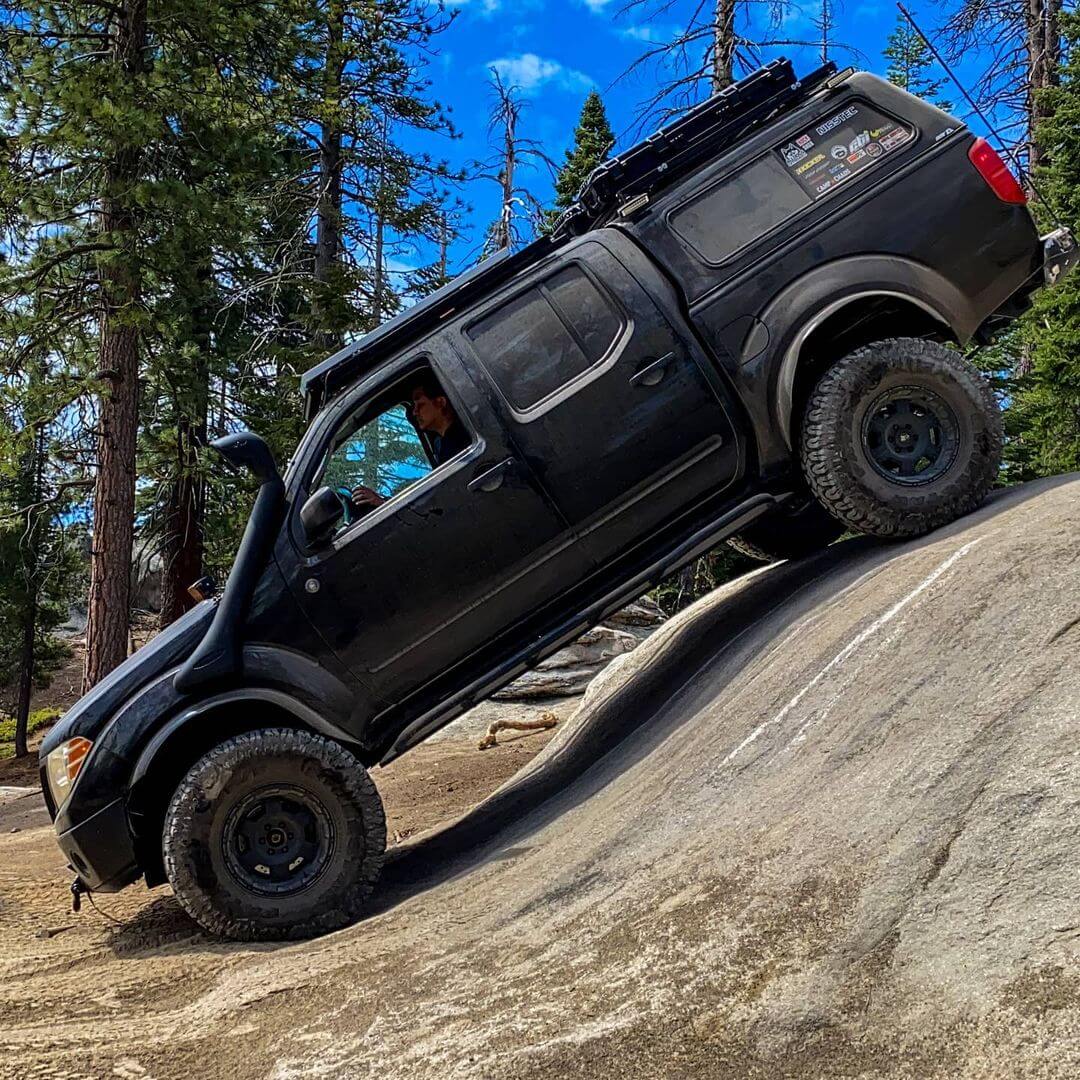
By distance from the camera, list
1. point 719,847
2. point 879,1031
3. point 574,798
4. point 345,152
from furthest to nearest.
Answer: point 345,152, point 574,798, point 719,847, point 879,1031

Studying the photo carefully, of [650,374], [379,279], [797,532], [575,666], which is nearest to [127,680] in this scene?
[650,374]

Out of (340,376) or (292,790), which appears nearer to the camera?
(292,790)

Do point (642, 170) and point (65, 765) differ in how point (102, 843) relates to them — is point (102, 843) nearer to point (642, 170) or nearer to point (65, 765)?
point (65, 765)

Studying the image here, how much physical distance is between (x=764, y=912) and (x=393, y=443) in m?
3.40

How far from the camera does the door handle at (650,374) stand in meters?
5.39

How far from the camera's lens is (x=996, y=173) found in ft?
18.6

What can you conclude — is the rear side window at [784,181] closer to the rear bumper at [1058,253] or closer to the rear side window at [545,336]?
the rear side window at [545,336]

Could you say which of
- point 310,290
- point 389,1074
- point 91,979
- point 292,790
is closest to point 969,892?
point 389,1074

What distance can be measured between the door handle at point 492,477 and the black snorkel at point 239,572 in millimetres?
1014

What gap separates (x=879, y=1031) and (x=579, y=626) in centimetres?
297

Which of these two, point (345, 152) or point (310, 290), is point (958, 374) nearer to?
point (310, 290)

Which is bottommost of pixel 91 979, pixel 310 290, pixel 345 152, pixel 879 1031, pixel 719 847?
pixel 879 1031

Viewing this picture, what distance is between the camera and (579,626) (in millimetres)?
5434

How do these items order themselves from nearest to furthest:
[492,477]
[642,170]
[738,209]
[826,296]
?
1. [492,477]
2. [826,296]
3. [738,209]
4. [642,170]
